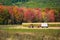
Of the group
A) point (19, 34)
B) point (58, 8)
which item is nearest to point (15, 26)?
point (19, 34)

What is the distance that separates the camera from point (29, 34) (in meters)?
3.65

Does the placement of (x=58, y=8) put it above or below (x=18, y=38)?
above

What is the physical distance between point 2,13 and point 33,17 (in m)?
0.50

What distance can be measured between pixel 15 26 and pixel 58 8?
2.44ft

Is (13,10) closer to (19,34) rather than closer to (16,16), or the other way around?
(16,16)

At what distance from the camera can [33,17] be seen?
3703mm

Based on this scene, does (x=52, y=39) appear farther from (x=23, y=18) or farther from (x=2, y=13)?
(x=2, y=13)

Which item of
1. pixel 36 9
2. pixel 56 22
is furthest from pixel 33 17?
pixel 56 22

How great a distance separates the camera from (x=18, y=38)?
3.64 metres

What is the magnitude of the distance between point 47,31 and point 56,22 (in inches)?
8.0

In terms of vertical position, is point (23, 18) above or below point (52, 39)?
above

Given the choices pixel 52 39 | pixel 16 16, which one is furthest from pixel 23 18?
pixel 52 39

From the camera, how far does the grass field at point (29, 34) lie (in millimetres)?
3643

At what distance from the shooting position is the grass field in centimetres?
364
